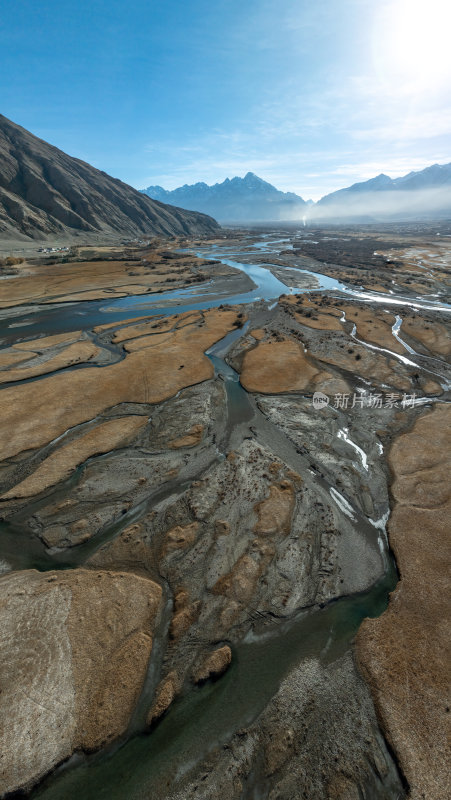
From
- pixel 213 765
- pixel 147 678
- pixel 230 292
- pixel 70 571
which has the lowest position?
pixel 213 765

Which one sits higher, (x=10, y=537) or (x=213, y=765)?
(x=10, y=537)

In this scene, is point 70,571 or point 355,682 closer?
point 355,682

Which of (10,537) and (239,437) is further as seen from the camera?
(239,437)

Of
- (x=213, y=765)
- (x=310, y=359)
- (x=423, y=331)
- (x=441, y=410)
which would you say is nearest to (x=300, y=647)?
(x=213, y=765)

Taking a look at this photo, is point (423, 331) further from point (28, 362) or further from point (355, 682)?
point (28, 362)

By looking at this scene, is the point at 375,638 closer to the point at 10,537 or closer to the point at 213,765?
the point at 213,765

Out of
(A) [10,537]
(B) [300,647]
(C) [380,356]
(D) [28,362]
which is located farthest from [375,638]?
(D) [28,362]

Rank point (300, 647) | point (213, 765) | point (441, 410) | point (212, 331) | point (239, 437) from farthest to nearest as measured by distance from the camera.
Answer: point (212, 331) → point (441, 410) → point (239, 437) → point (300, 647) → point (213, 765)

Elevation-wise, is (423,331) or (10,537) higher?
(423,331)

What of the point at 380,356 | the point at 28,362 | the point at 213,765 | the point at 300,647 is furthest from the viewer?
the point at 380,356
